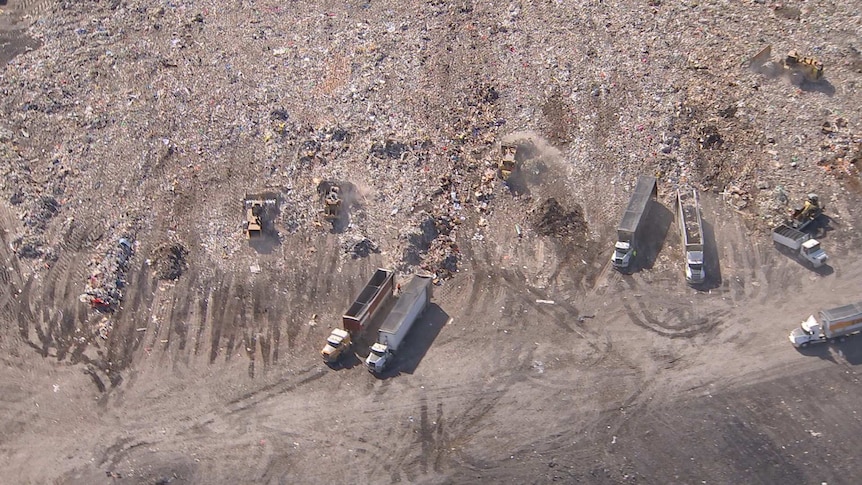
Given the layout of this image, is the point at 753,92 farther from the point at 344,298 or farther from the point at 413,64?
the point at 344,298

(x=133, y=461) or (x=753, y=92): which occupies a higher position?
(x=753, y=92)

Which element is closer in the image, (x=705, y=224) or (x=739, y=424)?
(x=739, y=424)

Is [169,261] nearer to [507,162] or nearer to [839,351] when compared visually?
[507,162]

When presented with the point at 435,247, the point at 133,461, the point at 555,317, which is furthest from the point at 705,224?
the point at 133,461

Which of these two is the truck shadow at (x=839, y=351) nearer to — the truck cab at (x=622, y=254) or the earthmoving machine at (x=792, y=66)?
the truck cab at (x=622, y=254)

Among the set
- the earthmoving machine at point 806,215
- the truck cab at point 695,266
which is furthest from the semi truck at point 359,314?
the earthmoving machine at point 806,215

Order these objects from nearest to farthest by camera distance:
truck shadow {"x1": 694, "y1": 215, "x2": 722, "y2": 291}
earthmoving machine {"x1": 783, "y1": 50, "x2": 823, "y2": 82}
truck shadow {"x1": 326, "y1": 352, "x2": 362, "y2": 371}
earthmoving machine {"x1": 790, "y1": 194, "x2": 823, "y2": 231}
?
truck shadow {"x1": 326, "y1": 352, "x2": 362, "y2": 371}, truck shadow {"x1": 694, "y1": 215, "x2": 722, "y2": 291}, earthmoving machine {"x1": 790, "y1": 194, "x2": 823, "y2": 231}, earthmoving machine {"x1": 783, "y1": 50, "x2": 823, "y2": 82}

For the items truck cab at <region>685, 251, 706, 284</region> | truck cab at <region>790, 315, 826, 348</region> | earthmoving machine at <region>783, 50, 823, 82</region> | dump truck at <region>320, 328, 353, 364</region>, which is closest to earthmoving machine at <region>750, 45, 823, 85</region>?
earthmoving machine at <region>783, 50, 823, 82</region>

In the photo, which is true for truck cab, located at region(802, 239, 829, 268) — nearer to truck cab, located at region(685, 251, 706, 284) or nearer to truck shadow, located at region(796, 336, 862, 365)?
truck shadow, located at region(796, 336, 862, 365)
